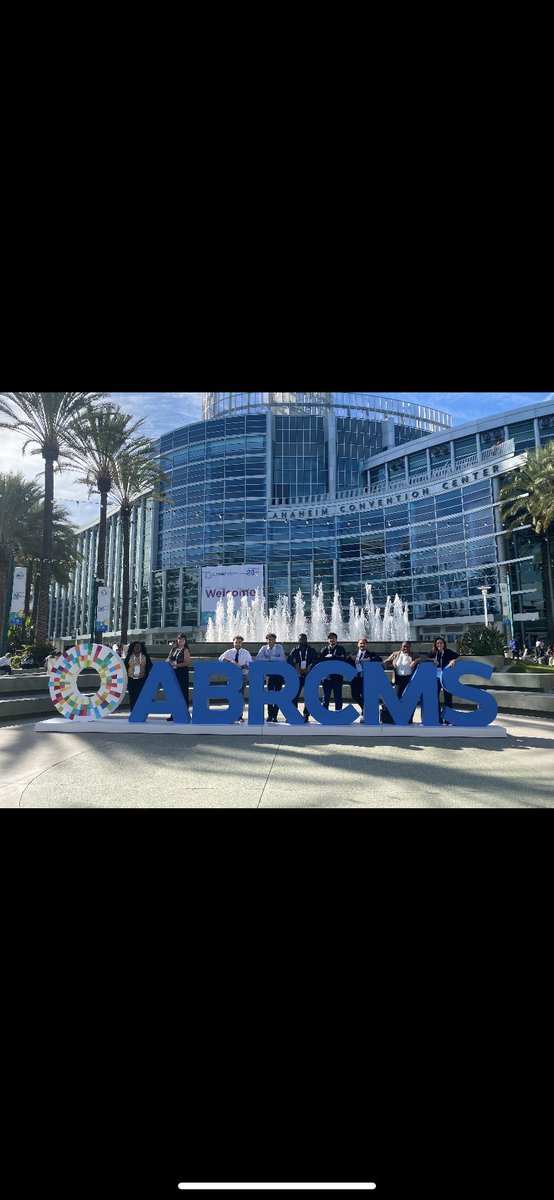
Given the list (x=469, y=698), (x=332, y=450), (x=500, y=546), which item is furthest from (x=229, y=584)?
(x=469, y=698)

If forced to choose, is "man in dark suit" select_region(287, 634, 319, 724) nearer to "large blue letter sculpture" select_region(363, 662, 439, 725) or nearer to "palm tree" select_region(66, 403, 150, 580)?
"large blue letter sculpture" select_region(363, 662, 439, 725)

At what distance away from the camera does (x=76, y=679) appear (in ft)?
31.8

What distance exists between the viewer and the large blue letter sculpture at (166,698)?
29.7 feet

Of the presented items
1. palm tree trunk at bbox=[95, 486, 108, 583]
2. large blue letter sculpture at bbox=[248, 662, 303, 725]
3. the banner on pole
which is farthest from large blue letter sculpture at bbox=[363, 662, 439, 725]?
the banner on pole

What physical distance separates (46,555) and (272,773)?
55.9 feet

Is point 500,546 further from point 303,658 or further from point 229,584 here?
point 303,658

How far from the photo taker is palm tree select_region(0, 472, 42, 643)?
110 feet

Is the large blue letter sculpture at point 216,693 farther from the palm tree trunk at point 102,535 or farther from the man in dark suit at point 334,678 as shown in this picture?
the palm tree trunk at point 102,535

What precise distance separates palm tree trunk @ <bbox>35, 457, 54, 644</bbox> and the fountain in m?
8.19
